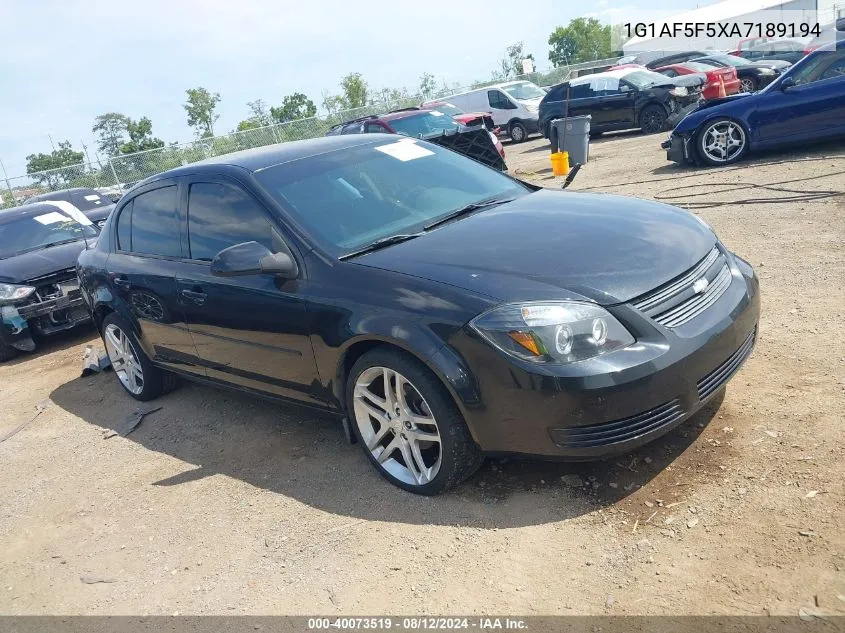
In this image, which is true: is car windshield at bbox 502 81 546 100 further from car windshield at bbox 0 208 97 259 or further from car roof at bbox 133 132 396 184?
car roof at bbox 133 132 396 184

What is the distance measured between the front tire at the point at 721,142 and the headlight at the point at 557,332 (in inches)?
338

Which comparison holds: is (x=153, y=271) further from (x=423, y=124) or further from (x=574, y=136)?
(x=423, y=124)

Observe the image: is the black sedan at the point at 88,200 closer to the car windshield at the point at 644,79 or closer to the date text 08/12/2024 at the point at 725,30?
the car windshield at the point at 644,79

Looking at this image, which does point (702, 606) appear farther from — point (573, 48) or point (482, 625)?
point (573, 48)

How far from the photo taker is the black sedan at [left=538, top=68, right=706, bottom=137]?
1709cm

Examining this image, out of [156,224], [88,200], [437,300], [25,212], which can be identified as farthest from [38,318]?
[88,200]

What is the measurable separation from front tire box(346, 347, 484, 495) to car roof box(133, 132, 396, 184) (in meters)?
1.55

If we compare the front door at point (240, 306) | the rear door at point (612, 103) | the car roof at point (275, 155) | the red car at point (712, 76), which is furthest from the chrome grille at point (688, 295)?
the rear door at point (612, 103)

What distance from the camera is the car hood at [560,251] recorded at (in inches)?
125

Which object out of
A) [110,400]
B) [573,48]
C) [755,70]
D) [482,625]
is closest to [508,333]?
[482,625]

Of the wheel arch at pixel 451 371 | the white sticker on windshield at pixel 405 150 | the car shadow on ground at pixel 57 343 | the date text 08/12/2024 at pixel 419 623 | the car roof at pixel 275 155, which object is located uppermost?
the car roof at pixel 275 155

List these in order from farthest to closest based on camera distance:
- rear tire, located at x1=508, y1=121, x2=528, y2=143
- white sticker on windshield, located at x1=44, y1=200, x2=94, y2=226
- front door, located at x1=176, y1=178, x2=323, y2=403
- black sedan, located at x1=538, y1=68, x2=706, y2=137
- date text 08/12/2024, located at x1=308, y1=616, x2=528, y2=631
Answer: rear tire, located at x1=508, y1=121, x2=528, y2=143, black sedan, located at x1=538, y1=68, x2=706, y2=137, white sticker on windshield, located at x1=44, y1=200, x2=94, y2=226, front door, located at x1=176, y1=178, x2=323, y2=403, date text 08/12/2024, located at x1=308, y1=616, x2=528, y2=631

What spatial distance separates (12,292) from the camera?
787 cm

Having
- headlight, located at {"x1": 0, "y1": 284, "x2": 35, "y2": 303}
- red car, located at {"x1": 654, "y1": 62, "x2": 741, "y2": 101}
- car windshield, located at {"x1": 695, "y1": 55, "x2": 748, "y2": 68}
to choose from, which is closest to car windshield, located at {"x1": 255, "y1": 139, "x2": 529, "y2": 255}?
headlight, located at {"x1": 0, "y1": 284, "x2": 35, "y2": 303}
